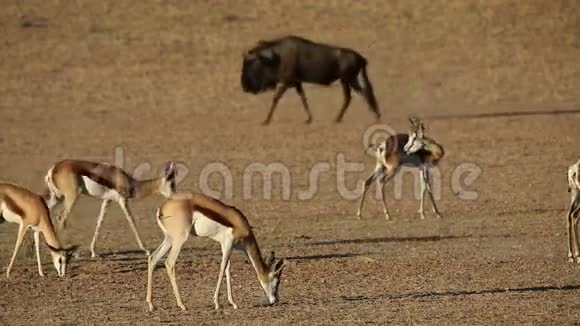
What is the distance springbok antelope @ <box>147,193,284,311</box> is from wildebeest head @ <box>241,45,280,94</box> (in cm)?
1665

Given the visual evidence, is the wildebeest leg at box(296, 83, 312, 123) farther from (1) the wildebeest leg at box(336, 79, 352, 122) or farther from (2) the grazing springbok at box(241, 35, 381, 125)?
(1) the wildebeest leg at box(336, 79, 352, 122)

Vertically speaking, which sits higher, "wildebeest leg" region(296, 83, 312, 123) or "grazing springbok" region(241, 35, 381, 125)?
"grazing springbok" region(241, 35, 381, 125)

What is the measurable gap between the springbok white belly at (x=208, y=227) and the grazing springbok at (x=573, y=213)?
4200 mm

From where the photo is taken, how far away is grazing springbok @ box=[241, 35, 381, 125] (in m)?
28.5

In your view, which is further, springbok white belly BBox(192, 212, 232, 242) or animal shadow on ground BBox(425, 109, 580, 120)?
animal shadow on ground BBox(425, 109, 580, 120)

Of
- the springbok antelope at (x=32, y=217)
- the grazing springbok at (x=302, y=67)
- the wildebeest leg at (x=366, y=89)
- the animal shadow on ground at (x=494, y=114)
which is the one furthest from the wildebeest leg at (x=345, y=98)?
the springbok antelope at (x=32, y=217)

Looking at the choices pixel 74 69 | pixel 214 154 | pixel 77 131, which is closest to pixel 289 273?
pixel 214 154

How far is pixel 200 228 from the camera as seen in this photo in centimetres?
1212

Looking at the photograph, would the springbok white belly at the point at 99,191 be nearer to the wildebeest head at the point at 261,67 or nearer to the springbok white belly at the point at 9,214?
the springbok white belly at the point at 9,214

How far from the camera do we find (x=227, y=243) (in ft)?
39.9

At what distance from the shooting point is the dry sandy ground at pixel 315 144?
12898mm

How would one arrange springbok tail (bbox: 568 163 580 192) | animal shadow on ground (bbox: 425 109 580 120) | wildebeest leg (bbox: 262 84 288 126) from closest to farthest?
→ springbok tail (bbox: 568 163 580 192) < wildebeest leg (bbox: 262 84 288 126) < animal shadow on ground (bbox: 425 109 580 120)

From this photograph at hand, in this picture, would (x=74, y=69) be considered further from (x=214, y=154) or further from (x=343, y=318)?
(x=343, y=318)

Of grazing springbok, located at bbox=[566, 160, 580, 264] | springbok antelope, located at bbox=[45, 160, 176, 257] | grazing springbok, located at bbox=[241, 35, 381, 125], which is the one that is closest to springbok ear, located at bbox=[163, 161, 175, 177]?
springbok antelope, located at bbox=[45, 160, 176, 257]
